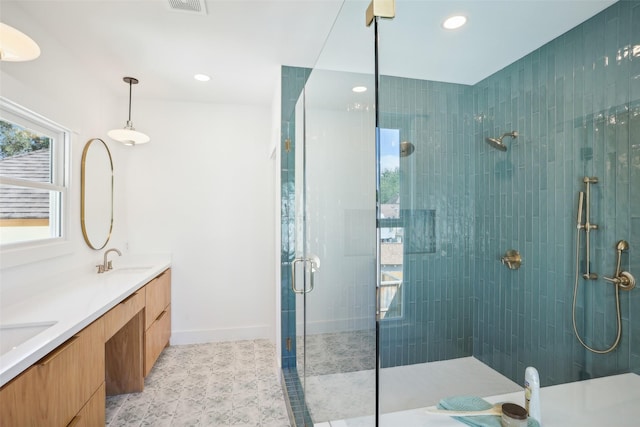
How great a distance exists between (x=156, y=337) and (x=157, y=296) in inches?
13.0

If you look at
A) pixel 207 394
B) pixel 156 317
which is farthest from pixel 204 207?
pixel 207 394

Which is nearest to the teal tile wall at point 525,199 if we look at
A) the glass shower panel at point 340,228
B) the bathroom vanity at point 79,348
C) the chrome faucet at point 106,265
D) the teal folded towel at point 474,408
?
the glass shower panel at point 340,228

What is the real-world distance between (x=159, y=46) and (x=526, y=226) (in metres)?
2.71

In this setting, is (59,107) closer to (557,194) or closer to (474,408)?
(474,408)

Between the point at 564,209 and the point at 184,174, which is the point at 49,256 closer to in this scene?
the point at 184,174

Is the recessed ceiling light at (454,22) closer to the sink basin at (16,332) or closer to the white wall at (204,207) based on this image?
the white wall at (204,207)

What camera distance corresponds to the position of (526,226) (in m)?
2.05

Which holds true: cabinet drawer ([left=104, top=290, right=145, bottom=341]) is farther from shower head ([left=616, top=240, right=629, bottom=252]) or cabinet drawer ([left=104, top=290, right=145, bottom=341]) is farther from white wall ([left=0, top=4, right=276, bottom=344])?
shower head ([left=616, top=240, right=629, bottom=252])

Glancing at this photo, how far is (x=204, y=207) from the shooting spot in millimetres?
3404

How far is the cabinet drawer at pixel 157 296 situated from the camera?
2511 millimetres

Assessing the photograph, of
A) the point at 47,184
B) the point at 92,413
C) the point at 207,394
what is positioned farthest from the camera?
the point at 207,394

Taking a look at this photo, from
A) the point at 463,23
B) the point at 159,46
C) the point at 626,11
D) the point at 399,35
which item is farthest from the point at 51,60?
the point at 626,11

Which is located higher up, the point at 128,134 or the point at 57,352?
the point at 128,134

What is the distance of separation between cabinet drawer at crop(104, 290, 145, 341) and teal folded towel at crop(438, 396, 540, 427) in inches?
69.1
